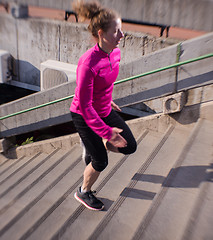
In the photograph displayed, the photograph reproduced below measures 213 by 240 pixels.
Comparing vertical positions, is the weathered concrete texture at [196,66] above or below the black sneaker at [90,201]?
above

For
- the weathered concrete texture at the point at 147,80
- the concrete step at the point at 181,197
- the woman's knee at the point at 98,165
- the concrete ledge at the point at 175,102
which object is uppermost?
the weathered concrete texture at the point at 147,80

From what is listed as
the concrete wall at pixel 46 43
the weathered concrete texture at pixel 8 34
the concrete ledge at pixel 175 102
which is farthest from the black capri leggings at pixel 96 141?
the weathered concrete texture at pixel 8 34

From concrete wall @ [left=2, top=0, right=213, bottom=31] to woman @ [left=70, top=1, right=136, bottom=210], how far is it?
3.00 meters

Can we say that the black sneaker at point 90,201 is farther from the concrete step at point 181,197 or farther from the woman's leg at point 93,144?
the concrete step at point 181,197

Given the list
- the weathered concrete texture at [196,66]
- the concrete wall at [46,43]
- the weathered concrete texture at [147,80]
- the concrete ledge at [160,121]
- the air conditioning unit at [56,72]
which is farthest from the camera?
the air conditioning unit at [56,72]

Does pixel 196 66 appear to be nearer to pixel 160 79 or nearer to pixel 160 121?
pixel 160 79

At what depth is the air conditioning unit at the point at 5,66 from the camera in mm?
8367

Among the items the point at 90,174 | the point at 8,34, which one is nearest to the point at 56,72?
the point at 8,34

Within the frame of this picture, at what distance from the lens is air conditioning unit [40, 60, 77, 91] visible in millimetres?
7160

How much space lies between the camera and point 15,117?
245 inches

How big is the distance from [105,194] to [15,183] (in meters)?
2.06

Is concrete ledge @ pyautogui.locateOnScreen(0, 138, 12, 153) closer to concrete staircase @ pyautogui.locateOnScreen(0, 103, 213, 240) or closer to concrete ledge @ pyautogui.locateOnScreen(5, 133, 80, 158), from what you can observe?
concrete ledge @ pyautogui.locateOnScreen(5, 133, 80, 158)

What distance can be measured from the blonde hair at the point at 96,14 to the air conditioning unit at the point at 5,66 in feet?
21.5

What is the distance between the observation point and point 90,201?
3.11 m
